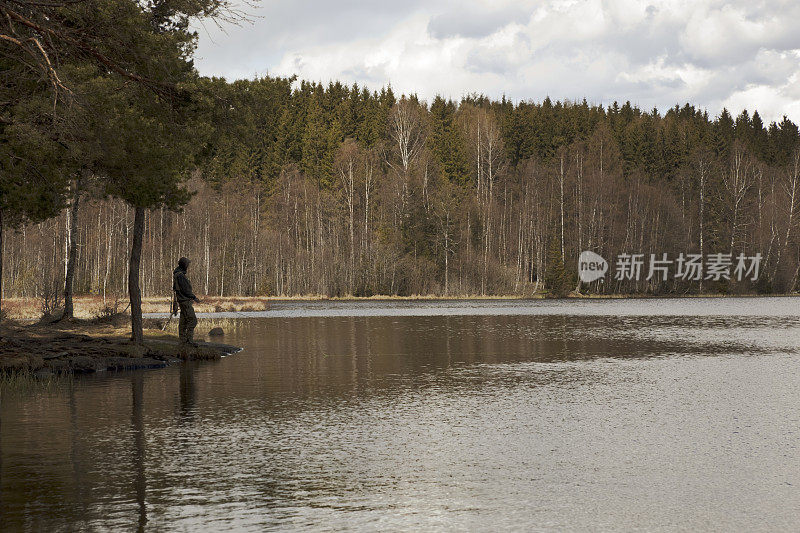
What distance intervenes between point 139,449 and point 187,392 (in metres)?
5.63

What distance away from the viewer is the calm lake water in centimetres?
748

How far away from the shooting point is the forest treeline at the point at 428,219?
277 ft

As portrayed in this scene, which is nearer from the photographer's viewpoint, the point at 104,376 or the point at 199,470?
the point at 199,470

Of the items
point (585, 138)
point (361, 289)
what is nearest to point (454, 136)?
point (585, 138)

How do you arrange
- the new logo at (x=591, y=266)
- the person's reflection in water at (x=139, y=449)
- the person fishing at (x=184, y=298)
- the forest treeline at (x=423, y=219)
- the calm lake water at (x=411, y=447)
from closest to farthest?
the calm lake water at (x=411, y=447), the person's reflection in water at (x=139, y=449), the person fishing at (x=184, y=298), the forest treeline at (x=423, y=219), the new logo at (x=591, y=266)

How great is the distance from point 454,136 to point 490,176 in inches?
409

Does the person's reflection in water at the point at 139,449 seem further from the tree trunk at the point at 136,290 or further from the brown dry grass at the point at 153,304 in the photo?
the brown dry grass at the point at 153,304

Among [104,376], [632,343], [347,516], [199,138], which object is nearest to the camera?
[347,516]

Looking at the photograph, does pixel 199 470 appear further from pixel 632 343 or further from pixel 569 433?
pixel 632 343

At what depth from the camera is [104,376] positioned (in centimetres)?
1909

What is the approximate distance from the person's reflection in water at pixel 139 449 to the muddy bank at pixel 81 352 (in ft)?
10.5

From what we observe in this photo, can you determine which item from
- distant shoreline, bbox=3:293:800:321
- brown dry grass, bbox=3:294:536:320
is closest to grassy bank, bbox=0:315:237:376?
brown dry grass, bbox=3:294:536:320

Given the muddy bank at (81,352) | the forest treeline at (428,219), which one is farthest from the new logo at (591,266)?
the muddy bank at (81,352)

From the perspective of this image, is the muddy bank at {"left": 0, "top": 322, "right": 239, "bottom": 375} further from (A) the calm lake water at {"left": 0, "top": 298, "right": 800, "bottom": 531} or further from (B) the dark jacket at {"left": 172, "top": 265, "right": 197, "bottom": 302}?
(B) the dark jacket at {"left": 172, "top": 265, "right": 197, "bottom": 302}
